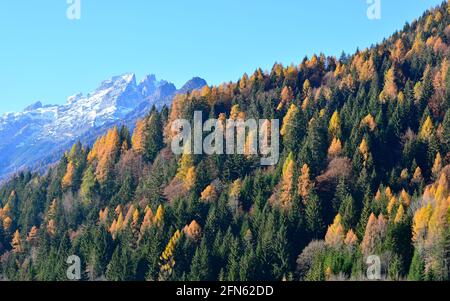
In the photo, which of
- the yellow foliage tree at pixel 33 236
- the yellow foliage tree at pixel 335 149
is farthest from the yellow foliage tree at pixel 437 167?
the yellow foliage tree at pixel 33 236

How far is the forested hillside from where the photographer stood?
381ft

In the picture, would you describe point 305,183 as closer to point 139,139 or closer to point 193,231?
point 193,231

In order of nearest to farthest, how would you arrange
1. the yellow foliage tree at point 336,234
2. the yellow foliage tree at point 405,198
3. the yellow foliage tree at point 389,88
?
the yellow foliage tree at point 336,234 → the yellow foliage tree at point 405,198 → the yellow foliage tree at point 389,88

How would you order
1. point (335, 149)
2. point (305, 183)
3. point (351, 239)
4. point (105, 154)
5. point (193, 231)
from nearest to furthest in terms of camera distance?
point (351, 239) → point (193, 231) → point (305, 183) → point (335, 149) → point (105, 154)

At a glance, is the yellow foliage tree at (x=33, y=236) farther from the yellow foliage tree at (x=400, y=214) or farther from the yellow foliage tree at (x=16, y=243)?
the yellow foliage tree at (x=400, y=214)

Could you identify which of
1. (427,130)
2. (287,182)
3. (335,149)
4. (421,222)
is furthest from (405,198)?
(427,130)

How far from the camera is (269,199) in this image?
141 metres

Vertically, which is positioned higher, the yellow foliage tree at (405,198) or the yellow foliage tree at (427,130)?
the yellow foliage tree at (427,130)

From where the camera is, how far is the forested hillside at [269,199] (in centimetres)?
11600

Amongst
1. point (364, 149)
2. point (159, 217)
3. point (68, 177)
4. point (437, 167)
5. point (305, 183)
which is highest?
point (364, 149)

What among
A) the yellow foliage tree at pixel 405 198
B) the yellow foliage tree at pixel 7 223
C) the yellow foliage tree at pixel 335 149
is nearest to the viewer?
the yellow foliage tree at pixel 405 198

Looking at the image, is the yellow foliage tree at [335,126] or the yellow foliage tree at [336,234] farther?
the yellow foliage tree at [335,126]

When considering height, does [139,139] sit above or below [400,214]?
above
